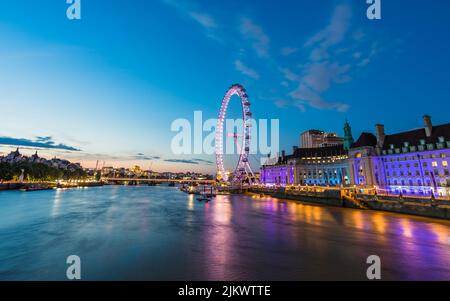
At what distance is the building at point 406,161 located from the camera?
5662cm

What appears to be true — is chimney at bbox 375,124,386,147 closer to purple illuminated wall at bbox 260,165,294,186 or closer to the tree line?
purple illuminated wall at bbox 260,165,294,186

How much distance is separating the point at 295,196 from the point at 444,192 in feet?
121

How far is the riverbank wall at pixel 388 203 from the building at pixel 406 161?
28.9ft

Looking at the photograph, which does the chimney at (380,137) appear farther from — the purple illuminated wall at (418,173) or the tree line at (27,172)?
the tree line at (27,172)

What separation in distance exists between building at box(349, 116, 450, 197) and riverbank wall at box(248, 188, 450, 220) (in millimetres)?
8799

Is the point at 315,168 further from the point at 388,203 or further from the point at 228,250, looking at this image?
the point at 228,250

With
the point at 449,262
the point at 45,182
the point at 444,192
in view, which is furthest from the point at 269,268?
the point at 45,182

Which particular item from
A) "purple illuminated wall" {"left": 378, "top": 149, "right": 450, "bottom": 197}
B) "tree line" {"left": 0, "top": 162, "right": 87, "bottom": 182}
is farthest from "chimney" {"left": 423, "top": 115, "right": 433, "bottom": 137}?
"tree line" {"left": 0, "top": 162, "right": 87, "bottom": 182}

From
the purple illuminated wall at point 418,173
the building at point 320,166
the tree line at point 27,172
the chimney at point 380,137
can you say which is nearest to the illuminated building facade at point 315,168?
the building at point 320,166

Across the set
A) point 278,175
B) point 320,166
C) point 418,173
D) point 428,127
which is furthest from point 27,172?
point 428,127

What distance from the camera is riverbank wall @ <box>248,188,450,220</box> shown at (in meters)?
36.8

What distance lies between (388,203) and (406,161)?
2892 cm

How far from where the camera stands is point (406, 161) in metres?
65.4

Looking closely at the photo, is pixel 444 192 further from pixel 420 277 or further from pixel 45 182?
pixel 45 182
